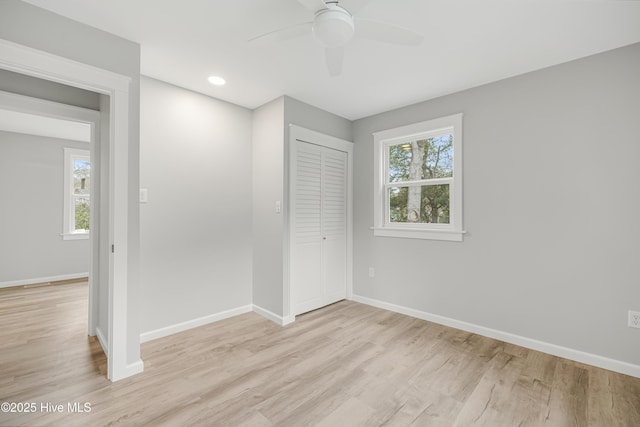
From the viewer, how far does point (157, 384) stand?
2037 mm

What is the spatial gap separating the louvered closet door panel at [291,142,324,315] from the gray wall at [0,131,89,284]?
457cm

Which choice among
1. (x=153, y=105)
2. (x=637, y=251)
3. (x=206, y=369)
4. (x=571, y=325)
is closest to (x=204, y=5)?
(x=153, y=105)

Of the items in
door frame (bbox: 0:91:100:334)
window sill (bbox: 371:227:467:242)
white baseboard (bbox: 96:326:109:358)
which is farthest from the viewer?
window sill (bbox: 371:227:467:242)

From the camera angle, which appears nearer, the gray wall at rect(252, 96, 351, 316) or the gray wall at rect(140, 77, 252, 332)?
the gray wall at rect(140, 77, 252, 332)

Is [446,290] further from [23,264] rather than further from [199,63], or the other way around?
[23,264]

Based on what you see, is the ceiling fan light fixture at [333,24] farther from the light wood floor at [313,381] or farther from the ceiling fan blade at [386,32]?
the light wood floor at [313,381]

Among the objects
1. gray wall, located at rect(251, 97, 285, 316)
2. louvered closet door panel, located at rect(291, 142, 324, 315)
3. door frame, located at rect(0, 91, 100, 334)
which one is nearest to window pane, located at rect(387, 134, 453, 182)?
louvered closet door panel, located at rect(291, 142, 324, 315)

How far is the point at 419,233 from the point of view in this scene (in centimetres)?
330

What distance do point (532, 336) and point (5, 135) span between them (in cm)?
766

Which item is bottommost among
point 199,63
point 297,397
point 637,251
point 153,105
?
point 297,397

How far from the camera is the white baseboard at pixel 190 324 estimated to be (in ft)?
8.92

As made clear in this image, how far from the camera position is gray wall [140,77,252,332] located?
274cm

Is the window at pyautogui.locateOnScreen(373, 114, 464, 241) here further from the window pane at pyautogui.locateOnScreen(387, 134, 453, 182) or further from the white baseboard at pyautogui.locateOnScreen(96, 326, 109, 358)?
the white baseboard at pyautogui.locateOnScreen(96, 326, 109, 358)

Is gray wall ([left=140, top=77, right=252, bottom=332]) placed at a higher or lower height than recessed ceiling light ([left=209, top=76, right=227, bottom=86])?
lower
